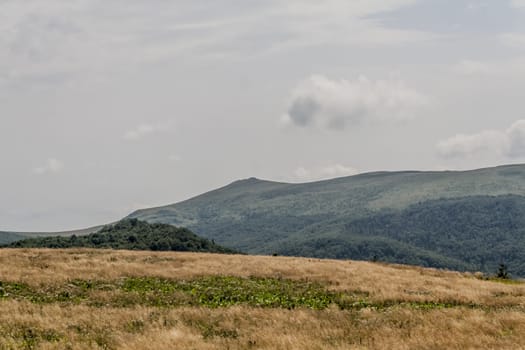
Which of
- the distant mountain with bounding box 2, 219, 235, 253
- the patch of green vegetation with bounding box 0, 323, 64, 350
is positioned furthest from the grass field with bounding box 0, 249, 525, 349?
the distant mountain with bounding box 2, 219, 235, 253

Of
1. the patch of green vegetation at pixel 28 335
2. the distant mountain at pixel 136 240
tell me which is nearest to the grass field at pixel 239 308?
the patch of green vegetation at pixel 28 335

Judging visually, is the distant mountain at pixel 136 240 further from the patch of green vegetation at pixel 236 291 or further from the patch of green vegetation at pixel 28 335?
the patch of green vegetation at pixel 28 335

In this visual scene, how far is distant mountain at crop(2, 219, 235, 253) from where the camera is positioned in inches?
3711

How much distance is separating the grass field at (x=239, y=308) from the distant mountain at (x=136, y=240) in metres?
55.9

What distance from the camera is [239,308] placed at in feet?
69.4

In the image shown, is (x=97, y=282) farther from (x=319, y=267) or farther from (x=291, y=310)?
(x=319, y=267)

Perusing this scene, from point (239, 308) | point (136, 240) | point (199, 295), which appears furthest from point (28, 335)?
point (136, 240)

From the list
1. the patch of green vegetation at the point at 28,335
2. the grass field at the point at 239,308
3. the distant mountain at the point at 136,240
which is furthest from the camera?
the distant mountain at the point at 136,240

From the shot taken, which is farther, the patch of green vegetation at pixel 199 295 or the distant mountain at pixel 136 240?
the distant mountain at pixel 136 240

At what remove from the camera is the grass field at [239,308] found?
51.5 ft

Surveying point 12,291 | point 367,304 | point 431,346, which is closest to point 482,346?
point 431,346

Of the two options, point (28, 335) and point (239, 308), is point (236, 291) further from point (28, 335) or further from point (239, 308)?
point (28, 335)

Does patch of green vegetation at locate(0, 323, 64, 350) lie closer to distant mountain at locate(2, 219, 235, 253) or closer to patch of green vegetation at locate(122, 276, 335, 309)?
patch of green vegetation at locate(122, 276, 335, 309)

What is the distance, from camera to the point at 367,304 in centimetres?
2484
